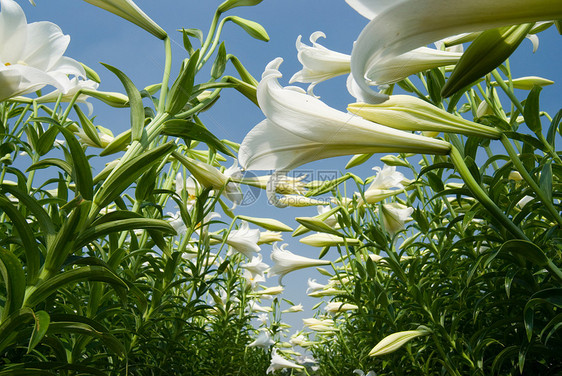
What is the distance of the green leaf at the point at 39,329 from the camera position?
50cm

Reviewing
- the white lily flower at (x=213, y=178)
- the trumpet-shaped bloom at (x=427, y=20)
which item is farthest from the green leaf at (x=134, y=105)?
the trumpet-shaped bloom at (x=427, y=20)

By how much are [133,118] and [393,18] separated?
538 mm

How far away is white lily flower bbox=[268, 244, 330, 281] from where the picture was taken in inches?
91.5

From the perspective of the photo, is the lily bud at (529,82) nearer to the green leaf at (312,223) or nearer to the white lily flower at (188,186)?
the green leaf at (312,223)

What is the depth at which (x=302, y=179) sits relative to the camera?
1.59m

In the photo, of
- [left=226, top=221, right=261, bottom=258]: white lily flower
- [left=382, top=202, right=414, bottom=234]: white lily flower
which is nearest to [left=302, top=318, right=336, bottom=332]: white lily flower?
[left=226, top=221, right=261, bottom=258]: white lily flower

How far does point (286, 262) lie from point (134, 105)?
173 cm

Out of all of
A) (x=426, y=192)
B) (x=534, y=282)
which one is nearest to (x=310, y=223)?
(x=426, y=192)

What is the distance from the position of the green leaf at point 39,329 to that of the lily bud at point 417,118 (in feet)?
1.65

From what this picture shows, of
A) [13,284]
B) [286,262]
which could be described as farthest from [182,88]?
[286,262]

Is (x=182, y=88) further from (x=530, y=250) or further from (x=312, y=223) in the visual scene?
(x=312, y=223)

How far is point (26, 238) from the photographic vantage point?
0.58 meters

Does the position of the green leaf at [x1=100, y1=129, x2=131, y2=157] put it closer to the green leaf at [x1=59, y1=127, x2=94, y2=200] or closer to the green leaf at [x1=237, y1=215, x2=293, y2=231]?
the green leaf at [x1=59, y1=127, x2=94, y2=200]

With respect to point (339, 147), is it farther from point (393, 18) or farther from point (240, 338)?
point (240, 338)
